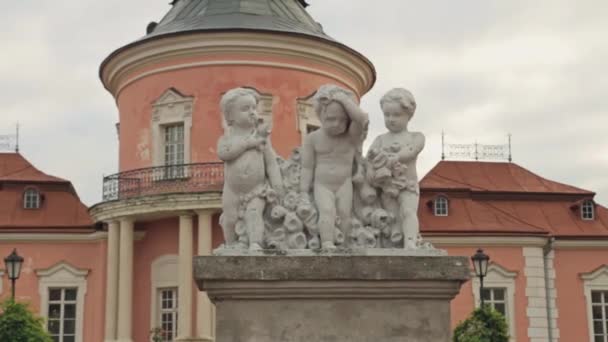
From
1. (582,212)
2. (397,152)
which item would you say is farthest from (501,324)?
(397,152)

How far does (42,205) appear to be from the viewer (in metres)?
38.4

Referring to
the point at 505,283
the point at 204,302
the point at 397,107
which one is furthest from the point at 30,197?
the point at 397,107

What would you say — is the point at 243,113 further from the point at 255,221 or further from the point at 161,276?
the point at 161,276

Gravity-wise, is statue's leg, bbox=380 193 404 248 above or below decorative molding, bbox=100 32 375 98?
below

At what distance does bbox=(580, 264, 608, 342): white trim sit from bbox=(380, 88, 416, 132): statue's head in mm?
33583

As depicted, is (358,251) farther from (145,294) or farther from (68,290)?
(68,290)

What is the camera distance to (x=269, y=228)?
6.86 m

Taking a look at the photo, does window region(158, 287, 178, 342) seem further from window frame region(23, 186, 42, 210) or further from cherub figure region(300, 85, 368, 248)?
cherub figure region(300, 85, 368, 248)

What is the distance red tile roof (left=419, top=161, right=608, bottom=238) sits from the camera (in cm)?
3856

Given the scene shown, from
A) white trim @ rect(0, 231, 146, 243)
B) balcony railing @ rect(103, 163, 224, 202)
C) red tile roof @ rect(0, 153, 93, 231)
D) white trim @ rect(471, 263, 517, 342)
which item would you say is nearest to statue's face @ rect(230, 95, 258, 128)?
balcony railing @ rect(103, 163, 224, 202)

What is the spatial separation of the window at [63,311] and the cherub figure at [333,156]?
30.5m

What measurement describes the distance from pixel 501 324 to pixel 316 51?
40.4 ft

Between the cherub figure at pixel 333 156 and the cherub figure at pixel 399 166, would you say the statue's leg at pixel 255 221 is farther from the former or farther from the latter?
the cherub figure at pixel 399 166

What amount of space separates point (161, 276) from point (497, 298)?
1253 cm
